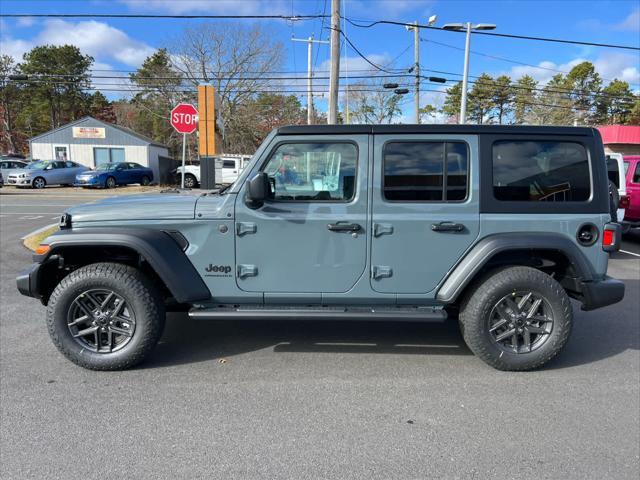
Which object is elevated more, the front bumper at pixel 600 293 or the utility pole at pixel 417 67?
the utility pole at pixel 417 67

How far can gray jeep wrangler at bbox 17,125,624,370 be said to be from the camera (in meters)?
3.56

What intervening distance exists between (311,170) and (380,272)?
1.00 metres

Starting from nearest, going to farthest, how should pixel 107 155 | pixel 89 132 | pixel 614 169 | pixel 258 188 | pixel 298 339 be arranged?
pixel 258 188
pixel 298 339
pixel 614 169
pixel 89 132
pixel 107 155

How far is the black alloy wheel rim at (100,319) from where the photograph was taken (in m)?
3.58

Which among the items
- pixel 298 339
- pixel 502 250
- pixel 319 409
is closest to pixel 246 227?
pixel 298 339

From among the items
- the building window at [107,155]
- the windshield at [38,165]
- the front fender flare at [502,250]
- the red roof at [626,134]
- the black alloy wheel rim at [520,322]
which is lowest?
the black alloy wheel rim at [520,322]

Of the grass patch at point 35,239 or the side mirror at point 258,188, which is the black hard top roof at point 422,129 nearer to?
the side mirror at point 258,188

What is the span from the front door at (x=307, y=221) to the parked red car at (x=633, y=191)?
28.3 feet

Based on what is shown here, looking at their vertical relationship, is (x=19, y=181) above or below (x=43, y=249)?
above

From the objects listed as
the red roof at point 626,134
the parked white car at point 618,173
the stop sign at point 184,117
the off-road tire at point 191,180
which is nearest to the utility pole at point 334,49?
the stop sign at point 184,117

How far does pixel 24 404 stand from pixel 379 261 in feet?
9.01

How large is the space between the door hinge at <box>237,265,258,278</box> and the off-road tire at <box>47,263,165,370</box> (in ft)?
2.33

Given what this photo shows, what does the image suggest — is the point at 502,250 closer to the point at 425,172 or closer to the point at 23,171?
the point at 425,172

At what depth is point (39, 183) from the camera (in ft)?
85.7
